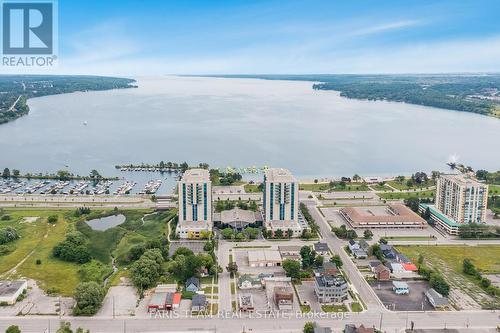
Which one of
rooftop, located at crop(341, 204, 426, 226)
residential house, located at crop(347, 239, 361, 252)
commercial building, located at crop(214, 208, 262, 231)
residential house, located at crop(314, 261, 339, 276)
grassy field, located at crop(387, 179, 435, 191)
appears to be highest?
grassy field, located at crop(387, 179, 435, 191)

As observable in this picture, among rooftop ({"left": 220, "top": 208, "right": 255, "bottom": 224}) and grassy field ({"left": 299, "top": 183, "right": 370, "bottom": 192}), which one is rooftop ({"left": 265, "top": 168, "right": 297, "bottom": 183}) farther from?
grassy field ({"left": 299, "top": 183, "right": 370, "bottom": 192})

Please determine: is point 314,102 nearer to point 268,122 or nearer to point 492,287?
point 268,122

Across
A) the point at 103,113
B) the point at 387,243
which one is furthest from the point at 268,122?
the point at 387,243

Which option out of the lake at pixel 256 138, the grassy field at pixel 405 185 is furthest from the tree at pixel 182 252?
the grassy field at pixel 405 185

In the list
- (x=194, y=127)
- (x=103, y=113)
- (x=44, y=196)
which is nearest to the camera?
(x=44, y=196)

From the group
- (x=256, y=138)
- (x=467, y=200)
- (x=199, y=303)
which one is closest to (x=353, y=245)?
(x=467, y=200)

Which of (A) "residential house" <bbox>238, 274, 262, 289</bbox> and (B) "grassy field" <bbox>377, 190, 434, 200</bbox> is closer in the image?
(A) "residential house" <bbox>238, 274, 262, 289</bbox>

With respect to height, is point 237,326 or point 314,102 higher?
point 314,102

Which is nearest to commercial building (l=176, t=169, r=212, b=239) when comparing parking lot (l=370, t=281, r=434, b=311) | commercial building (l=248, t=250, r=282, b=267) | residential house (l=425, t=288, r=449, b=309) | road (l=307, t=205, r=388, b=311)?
commercial building (l=248, t=250, r=282, b=267)
